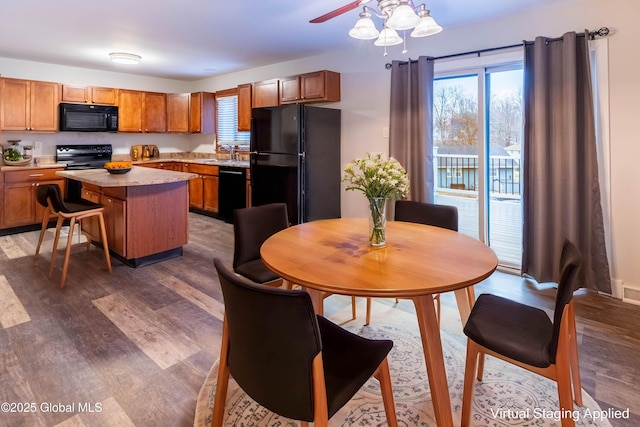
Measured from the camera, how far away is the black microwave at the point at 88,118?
18.1ft

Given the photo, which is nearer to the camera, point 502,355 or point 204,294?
point 502,355

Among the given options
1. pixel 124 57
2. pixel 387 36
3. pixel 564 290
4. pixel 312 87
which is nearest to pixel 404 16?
pixel 387 36

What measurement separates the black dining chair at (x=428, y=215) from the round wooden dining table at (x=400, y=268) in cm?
39

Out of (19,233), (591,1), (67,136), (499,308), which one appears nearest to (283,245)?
(499,308)

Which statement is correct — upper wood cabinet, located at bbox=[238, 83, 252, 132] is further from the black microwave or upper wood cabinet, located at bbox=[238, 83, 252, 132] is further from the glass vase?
the glass vase

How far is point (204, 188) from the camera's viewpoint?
6.33m

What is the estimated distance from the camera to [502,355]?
1.46 m

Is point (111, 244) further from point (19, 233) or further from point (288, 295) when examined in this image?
point (288, 295)

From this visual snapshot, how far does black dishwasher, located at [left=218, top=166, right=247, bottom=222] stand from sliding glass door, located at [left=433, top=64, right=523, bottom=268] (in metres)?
2.84

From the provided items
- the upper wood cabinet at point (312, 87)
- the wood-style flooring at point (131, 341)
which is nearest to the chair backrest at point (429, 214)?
the wood-style flooring at point (131, 341)

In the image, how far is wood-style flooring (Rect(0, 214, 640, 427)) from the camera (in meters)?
1.77

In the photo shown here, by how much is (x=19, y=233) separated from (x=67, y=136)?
1693mm

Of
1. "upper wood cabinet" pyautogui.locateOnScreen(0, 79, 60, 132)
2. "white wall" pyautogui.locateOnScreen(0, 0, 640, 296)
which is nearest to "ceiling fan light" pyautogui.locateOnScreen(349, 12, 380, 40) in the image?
"white wall" pyautogui.locateOnScreen(0, 0, 640, 296)

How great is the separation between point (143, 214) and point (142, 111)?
358 cm
